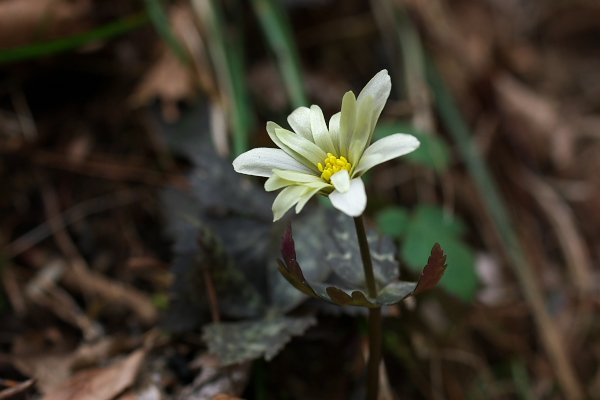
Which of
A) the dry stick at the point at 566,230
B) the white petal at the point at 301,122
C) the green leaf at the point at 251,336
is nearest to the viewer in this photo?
the white petal at the point at 301,122

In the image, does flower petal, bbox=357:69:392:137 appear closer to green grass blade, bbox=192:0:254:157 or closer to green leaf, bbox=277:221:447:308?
green leaf, bbox=277:221:447:308

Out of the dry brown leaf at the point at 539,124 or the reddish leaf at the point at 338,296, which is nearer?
the reddish leaf at the point at 338,296

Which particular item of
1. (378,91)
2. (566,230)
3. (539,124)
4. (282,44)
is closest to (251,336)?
(378,91)

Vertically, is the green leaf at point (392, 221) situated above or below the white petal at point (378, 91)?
below

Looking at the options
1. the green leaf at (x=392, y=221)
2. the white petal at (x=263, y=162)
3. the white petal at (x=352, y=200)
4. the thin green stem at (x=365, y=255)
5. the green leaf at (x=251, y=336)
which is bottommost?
the green leaf at (x=251, y=336)

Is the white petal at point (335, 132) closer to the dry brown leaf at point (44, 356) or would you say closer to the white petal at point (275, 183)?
the white petal at point (275, 183)

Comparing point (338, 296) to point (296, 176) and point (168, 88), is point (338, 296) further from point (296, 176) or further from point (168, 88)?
point (168, 88)

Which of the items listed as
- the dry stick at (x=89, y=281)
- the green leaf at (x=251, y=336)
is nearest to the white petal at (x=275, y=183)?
the green leaf at (x=251, y=336)
